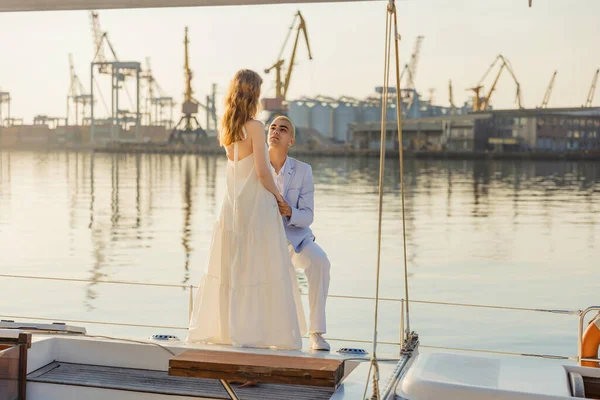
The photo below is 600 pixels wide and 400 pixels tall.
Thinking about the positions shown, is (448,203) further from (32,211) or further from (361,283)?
(361,283)

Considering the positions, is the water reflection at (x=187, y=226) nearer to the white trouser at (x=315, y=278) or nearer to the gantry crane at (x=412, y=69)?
the white trouser at (x=315, y=278)

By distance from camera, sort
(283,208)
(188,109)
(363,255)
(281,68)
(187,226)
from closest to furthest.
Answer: (283,208) < (363,255) < (187,226) < (281,68) < (188,109)

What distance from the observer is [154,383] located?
10.8 ft

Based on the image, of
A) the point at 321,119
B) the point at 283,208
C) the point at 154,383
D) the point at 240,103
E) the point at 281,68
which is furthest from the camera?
the point at 321,119

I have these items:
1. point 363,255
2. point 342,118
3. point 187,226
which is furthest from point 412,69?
point 363,255

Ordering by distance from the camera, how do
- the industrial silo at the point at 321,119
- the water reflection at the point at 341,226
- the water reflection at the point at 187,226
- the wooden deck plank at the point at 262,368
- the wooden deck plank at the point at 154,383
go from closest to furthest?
the wooden deck plank at the point at 262,368
the wooden deck plank at the point at 154,383
the water reflection at the point at 187,226
the water reflection at the point at 341,226
the industrial silo at the point at 321,119

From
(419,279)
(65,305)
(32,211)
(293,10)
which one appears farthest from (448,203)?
(293,10)

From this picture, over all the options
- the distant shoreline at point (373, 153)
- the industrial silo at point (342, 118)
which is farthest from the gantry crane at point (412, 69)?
the industrial silo at point (342, 118)

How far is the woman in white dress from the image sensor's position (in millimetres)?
3562

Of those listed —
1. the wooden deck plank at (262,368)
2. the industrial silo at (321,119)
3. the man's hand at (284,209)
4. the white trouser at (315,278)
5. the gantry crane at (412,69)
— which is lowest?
the wooden deck plank at (262,368)

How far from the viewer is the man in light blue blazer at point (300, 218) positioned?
377 centimetres

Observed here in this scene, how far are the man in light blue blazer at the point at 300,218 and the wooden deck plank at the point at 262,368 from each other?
519 mm

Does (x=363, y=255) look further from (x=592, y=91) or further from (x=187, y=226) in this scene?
(x=592, y=91)

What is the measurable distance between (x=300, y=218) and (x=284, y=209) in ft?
0.37
